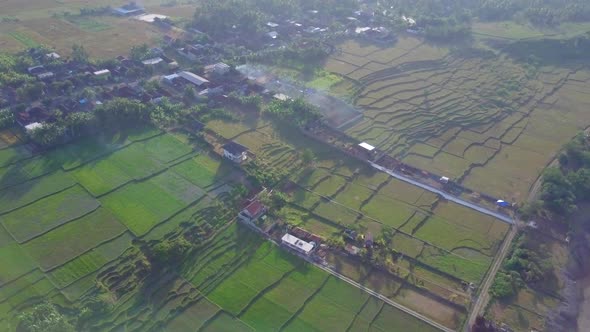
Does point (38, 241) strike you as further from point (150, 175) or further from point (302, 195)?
point (302, 195)

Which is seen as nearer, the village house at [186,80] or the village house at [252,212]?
the village house at [252,212]

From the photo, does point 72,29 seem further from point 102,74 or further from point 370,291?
point 370,291

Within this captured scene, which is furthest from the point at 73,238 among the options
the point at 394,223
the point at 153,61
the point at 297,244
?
the point at 153,61

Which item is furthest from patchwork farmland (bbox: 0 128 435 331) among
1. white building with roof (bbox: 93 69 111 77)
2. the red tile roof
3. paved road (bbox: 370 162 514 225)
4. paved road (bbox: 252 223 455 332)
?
white building with roof (bbox: 93 69 111 77)

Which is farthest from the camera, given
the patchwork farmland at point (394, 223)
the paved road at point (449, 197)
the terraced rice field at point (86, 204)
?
the paved road at point (449, 197)

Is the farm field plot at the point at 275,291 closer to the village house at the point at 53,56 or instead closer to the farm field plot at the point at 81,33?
the village house at the point at 53,56

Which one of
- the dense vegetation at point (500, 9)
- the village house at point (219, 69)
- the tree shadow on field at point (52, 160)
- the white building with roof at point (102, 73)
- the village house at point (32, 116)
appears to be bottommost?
the tree shadow on field at point (52, 160)

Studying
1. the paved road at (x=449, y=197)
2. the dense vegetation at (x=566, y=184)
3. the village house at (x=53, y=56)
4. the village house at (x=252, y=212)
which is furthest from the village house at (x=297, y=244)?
the village house at (x=53, y=56)
